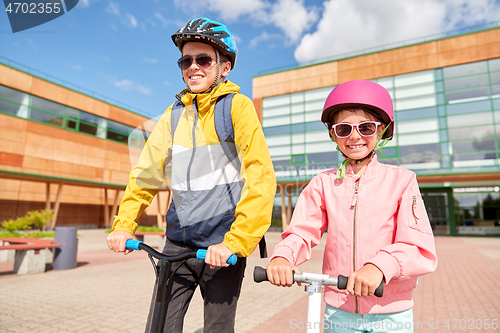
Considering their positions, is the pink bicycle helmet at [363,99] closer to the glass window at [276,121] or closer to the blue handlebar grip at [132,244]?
the blue handlebar grip at [132,244]

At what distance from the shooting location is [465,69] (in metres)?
23.2

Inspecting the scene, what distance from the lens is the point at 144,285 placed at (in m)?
6.41

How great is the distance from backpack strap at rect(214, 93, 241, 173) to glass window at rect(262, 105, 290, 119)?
27011 mm

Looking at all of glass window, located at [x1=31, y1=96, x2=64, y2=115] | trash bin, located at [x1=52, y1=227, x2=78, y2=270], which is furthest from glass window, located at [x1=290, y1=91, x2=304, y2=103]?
trash bin, located at [x1=52, y1=227, x2=78, y2=270]

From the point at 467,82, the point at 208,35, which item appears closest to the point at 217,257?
the point at 208,35

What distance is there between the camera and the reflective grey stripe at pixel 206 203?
71.1 inches

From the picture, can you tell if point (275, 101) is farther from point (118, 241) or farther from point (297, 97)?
point (118, 241)

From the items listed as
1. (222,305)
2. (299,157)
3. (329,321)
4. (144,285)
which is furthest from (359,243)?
(299,157)

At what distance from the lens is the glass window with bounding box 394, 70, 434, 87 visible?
79.6 feet

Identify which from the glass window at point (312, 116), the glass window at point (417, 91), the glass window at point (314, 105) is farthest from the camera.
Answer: the glass window at point (314, 105)

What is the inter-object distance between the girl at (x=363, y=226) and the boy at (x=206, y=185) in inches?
10.1

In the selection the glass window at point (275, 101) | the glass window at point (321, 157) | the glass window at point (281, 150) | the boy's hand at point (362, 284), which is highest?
the glass window at point (275, 101)

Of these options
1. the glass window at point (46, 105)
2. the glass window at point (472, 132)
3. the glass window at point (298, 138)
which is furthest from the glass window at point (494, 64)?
the glass window at point (46, 105)

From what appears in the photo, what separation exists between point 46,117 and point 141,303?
973 inches
